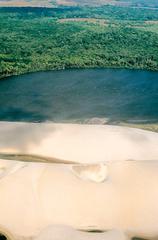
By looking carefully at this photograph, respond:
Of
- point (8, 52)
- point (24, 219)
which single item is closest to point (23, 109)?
point (24, 219)

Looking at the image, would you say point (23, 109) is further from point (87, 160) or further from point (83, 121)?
point (87, 160)

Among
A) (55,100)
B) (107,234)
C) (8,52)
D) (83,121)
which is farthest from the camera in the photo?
(8,52)

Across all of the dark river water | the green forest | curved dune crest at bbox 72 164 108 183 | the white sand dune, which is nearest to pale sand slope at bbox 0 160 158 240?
the white sand dune

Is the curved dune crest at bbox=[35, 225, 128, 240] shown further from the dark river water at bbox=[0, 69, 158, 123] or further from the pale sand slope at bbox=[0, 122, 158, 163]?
the dark river water at bbox=[0, 69, 158, 123]

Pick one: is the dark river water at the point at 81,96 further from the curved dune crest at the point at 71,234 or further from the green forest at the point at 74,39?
the curved dune crest at the point at 71,234

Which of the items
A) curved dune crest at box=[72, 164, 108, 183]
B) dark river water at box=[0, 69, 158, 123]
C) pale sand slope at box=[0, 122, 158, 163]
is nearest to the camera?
curved dune crest at box=[72, 164, 108, 183]
